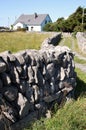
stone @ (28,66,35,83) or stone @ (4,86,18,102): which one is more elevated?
stone @ (28,66,35,83)

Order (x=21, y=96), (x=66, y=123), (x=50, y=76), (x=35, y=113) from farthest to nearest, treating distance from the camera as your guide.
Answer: (x=50, y=76) → (x=35, y=113) → (x=21, y=96) → (x=66, y=123)

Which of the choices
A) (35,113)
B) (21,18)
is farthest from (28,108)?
(21,18)

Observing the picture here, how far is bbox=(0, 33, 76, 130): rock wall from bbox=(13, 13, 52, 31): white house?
309 feet

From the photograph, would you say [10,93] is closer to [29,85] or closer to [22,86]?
[22,86]

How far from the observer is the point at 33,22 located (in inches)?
4154

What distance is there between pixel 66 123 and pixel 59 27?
213ft

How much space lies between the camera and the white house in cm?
10430

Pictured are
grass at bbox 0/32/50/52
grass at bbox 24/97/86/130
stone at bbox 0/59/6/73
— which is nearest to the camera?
grass at bbox 24/97/86/130

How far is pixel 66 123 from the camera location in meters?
6.54

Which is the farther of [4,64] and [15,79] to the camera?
[15,79]

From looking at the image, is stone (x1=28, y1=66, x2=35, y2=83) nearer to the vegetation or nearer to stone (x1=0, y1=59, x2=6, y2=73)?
stone (x1=0, y1=59, x2=6, y2=73)

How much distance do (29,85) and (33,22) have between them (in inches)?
3882

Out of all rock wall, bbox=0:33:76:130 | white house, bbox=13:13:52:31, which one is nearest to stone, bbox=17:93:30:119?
rock wall, bbox=0:33:76:130

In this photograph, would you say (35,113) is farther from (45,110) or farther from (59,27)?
(59,27)
